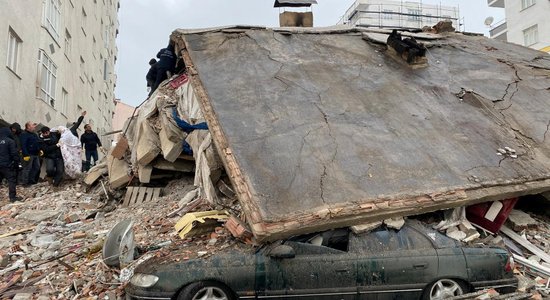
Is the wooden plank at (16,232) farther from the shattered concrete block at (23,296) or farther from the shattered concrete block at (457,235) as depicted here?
the shattered concrete block at (457,235)

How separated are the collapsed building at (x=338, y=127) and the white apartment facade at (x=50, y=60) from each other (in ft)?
14.7

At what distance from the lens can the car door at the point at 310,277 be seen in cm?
406

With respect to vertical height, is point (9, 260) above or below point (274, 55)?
below

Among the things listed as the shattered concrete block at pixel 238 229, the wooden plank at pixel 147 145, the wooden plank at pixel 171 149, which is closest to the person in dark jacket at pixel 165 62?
the wooden plank at pixel 147 145

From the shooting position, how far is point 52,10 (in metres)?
15.2

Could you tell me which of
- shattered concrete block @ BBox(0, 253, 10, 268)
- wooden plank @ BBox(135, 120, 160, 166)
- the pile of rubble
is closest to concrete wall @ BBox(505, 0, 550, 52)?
wooden plank @ BBox(135, 120, 160, 166)

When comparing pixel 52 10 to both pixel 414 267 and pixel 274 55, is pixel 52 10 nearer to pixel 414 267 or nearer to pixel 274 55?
pixel 274 55

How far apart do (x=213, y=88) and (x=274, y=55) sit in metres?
1.96

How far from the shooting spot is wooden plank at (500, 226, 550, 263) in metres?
5.34

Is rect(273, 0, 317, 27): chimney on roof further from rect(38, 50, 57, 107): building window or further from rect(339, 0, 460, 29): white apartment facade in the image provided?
rect(339, 0, 460, 29): white apartment facade

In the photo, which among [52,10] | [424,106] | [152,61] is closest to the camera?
[424,106]

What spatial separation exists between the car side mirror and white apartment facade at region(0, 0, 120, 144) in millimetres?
9841

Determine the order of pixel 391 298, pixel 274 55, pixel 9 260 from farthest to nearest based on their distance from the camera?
pixel 274 55, pixel 9 260, pixel 391 298

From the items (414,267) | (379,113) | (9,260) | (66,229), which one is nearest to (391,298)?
(414,267)
